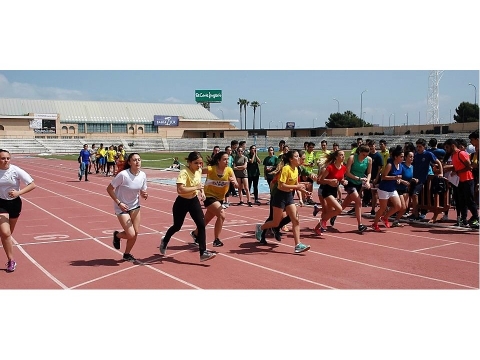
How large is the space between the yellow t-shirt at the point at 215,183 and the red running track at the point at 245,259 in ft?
3.00

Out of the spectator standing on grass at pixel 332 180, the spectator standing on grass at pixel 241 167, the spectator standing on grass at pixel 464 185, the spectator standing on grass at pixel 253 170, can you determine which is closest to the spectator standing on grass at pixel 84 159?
the spectator standing on grass at pixel 253 170

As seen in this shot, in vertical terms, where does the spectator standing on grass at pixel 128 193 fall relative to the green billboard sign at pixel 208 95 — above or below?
below

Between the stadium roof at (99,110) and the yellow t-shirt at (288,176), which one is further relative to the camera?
the stadium roof at (99,110)

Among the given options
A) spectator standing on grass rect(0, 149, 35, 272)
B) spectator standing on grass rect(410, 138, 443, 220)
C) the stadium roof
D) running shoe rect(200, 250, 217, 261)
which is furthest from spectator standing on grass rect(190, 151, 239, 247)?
the stadium roof

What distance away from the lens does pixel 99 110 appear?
95.8 meters

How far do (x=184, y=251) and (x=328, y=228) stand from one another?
3.37 metres

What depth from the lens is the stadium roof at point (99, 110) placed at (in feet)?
294

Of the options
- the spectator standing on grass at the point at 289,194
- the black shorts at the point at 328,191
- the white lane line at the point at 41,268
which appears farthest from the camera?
the black shorts at the point at 328,191

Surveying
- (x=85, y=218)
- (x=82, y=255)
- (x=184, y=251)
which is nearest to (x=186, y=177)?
(x=184, y=251)

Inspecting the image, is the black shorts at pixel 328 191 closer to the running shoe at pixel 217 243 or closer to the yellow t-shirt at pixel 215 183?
the yellow t-shirt at pixel 215 183

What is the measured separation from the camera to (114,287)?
20.1 feet

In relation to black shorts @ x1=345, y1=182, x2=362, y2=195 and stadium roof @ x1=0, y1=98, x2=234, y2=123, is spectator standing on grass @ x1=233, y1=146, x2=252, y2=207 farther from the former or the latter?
stadium roof @ x1=0, y1=98, x2=234, y2=123

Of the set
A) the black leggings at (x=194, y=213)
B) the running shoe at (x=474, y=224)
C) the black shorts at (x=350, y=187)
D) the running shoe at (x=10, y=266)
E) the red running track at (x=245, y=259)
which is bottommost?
the red running track at (x=245, y=259)

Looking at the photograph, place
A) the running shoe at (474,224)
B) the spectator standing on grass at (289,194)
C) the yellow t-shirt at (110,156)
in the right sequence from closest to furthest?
the spectator standing on grass at (289,194), the running shoe at (474,224), the yellow t-shirt at (110,156)
